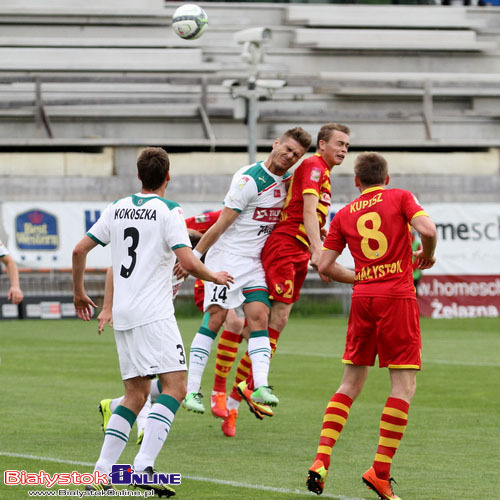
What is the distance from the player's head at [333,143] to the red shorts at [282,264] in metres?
0.75

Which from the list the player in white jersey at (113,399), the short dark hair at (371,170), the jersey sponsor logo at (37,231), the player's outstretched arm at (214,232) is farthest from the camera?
the jersey sponsor logo at (37,231)

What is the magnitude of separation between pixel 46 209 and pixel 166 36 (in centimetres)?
→ 1167

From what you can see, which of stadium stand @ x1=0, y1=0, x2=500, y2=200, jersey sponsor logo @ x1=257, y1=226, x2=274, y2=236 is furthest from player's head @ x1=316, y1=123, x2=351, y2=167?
stadium stand @ x1=0, y1=0, x2=500, y2=200

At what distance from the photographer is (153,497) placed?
7.17 meters

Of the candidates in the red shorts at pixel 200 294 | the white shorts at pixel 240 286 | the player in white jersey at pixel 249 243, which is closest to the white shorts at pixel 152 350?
the player in white jersey at pixel 249 243

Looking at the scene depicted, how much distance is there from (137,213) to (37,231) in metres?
18.9

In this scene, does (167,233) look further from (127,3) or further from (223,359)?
(127,3)

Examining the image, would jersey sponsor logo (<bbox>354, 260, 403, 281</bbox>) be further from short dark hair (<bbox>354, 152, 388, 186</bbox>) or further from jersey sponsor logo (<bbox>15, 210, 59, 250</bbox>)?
jersey sponsor logo (<bbox>15, 210, 59, 250</bbox>)

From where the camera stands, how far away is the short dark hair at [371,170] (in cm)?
745

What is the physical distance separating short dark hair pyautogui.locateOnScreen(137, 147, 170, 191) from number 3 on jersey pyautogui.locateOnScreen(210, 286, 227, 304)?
107 inches

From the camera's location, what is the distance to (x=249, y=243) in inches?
391

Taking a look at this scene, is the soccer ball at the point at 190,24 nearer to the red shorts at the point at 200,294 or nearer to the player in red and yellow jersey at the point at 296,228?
the red shorts at the point at 200,294

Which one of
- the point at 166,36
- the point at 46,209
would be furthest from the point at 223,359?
the point at 166,36

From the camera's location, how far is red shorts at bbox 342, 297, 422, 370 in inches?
284
